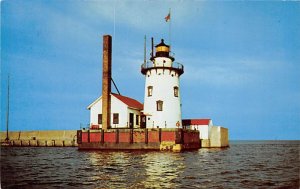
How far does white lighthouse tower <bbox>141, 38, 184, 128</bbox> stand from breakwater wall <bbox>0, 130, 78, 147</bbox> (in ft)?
72.7

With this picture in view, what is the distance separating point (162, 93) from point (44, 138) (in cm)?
3146

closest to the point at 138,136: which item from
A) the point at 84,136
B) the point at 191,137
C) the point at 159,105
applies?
the point at 159,105

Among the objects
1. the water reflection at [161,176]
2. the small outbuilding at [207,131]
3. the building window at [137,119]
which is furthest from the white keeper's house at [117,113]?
the water reflection at [161,176]

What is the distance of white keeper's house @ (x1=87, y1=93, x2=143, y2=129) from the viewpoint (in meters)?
42.8

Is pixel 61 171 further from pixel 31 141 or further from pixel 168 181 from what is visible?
pixel 31 141

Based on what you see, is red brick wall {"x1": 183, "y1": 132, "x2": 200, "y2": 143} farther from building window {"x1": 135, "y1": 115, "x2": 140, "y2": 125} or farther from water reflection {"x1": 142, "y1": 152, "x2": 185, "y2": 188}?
water reflection {"x1": 142, "y1": 152, "x2": 185, "y2": 188}

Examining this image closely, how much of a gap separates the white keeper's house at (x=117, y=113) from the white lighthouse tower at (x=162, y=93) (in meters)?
1.63

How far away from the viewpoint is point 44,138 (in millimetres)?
65688

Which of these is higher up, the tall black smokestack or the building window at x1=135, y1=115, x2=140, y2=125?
the tall black smokestack

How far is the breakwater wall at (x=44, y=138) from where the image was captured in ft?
204

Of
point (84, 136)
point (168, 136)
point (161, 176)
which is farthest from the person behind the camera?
point (84, 136)

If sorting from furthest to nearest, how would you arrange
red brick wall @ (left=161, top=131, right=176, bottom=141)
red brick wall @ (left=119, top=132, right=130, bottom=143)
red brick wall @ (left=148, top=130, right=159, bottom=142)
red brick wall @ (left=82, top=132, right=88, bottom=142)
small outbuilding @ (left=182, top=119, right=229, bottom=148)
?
small outbuilding @ (left=182, top=119, right=229, bottom=148), red brick wall @ (left=82, top=132, right=88, bottom=142), red brick wall @ (left=119, top=132, right=130, bottom=143), red brick wall @ (left=148, top=130, right=159, bottom=142), red brick wall @ (left=161, top=131, right=176, bottom=141)

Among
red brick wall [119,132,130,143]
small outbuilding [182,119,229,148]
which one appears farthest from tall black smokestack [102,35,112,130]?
small outbuilding [182,119,229,148]

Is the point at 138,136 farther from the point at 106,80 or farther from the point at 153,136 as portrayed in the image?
the point at 106,80
